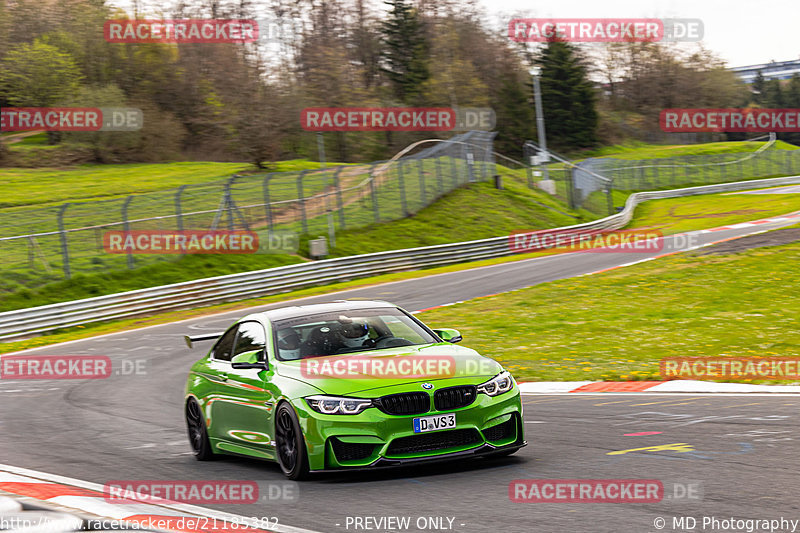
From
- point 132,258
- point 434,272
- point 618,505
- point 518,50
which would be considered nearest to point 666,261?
point 434,272

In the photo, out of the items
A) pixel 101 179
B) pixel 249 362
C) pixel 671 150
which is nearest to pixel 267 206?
pixel 101 179

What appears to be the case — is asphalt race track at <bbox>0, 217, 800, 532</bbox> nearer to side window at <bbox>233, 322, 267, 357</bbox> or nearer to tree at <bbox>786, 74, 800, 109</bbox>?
side window at <bbox>233, 322, 267, 357</bbox>

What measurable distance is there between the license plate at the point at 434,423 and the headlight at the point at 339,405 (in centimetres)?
38

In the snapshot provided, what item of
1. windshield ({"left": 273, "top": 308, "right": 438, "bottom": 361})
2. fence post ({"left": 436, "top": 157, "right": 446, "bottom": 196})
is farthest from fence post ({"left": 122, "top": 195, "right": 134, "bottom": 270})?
windshield ({"left": 273, "top": 308, "right": 438, "bottom": 361})

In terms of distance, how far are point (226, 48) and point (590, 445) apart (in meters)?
64.5

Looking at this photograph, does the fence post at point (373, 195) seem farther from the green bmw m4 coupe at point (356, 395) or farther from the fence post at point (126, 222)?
the green bmw m4 coupe at point (356, 395)

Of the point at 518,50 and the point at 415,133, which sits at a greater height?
the point at 518,50

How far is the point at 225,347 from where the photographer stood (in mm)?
9266

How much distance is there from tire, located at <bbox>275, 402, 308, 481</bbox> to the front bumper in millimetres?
79

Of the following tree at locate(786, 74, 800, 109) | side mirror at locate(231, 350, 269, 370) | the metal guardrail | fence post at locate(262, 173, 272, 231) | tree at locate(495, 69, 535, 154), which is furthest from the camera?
tree at locate(786, 74, 800, 109)

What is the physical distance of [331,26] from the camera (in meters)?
79.7

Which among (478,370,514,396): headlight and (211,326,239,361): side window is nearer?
(478,370,514,396): headlight

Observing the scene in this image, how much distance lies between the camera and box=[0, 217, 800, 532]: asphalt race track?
19.2 feet

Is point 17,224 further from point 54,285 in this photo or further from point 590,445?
point 590,445
